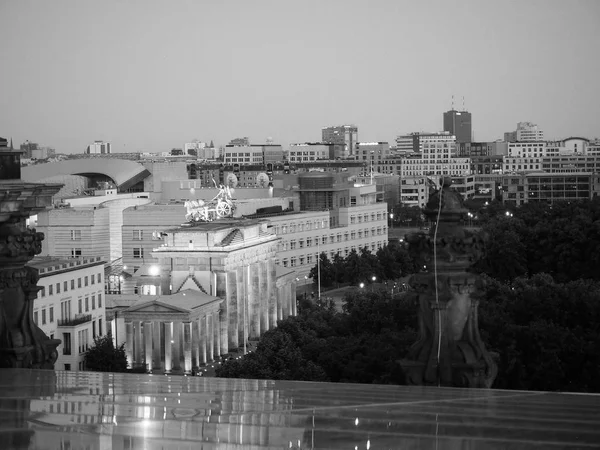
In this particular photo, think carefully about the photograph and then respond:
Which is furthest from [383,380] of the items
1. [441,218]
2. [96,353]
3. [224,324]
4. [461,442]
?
[224,324]

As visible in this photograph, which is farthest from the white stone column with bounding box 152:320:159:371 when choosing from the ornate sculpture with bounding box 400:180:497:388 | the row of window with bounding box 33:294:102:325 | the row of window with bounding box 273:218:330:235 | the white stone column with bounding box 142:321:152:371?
the ornate sculpture with bounding box 400:180:497:388

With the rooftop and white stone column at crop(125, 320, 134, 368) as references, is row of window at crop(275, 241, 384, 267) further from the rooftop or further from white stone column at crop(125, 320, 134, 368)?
white stone column at crop(125, 320, 134, 368)

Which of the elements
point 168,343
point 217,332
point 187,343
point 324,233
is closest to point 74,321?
point 168,343

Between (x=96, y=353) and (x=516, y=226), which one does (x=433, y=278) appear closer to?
(x=96, y=353)

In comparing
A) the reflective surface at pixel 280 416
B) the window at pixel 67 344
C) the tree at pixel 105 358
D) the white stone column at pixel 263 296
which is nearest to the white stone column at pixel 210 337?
the white stone column at pixel 263 296

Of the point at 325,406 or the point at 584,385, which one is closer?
the point at 325,406
